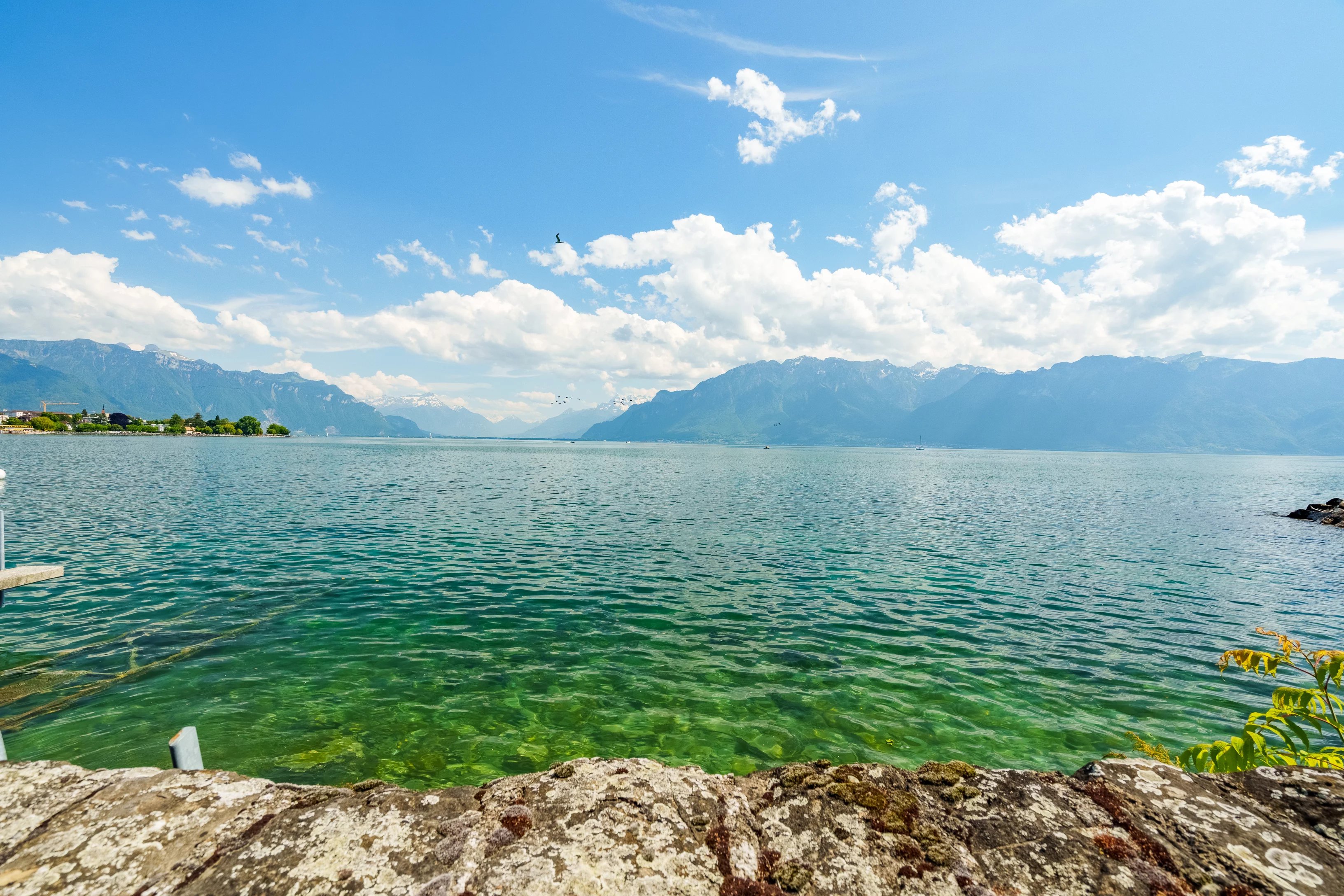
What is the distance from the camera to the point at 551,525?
134 ft

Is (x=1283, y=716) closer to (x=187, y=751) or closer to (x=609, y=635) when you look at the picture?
(x=187, y=751)

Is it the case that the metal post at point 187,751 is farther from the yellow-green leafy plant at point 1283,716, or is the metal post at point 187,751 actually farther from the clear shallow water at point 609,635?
the yellow-green leafy plant at point 1283,716

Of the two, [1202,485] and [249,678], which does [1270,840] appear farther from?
[1202,485]

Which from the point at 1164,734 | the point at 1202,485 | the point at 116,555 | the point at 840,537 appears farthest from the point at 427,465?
the point at 1202,485

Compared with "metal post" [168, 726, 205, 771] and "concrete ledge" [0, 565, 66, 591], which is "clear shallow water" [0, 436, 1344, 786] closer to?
"concrete ledge" [0, 565, 66, 591]

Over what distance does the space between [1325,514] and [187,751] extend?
90.5 meters

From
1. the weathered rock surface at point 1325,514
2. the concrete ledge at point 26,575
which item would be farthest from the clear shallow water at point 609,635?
the weathered rock surface at point 1325,514

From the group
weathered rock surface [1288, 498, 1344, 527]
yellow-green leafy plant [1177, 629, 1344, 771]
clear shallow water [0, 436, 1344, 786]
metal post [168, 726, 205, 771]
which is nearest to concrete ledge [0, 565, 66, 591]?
clear shallow water [0, 436, 1344, 786]

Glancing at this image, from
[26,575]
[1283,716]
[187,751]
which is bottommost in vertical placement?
[187,751]

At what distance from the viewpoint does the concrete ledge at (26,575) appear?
30.0 feet

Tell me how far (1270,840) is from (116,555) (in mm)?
40486

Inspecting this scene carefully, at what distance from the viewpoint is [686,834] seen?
457 cm

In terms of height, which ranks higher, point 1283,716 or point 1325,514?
point 1283,716

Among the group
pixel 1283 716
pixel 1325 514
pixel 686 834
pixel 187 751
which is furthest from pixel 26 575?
pixel 1325 514
